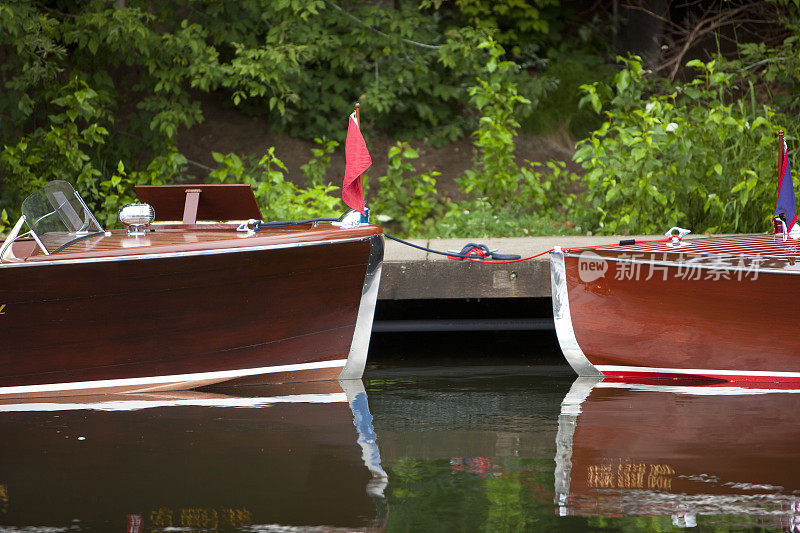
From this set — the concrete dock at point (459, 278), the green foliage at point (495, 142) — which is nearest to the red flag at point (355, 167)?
the concrete dock at point (459, 278)

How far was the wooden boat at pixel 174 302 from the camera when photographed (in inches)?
187

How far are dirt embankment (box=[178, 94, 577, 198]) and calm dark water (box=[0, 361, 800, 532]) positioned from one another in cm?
605

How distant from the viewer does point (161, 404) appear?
4.94 meters

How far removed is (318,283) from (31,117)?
19.8 feet

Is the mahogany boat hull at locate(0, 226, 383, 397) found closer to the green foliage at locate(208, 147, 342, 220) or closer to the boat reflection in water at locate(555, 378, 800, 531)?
the boat reflection in water at locate(555, 378, 800, 531)

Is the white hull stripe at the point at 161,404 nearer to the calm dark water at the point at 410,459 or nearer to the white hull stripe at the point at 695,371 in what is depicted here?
the calm dark water at the point at 410,459

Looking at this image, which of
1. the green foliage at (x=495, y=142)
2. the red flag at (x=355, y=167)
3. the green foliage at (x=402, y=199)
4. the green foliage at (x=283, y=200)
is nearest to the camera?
the red flag at (x=355, y=167)

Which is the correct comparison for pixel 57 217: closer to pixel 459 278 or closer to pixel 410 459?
pixel 459 278

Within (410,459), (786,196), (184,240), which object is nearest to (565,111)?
(786,196)

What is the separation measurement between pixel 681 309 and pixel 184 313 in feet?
8.21

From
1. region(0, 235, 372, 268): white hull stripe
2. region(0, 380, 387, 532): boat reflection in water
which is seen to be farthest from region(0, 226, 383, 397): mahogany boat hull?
region(0, 380, 387, 532): boat reflection in water

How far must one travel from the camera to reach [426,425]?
453cm

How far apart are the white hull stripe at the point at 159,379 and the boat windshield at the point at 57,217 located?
2.29 feet

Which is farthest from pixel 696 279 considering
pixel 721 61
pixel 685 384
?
pixel 721 61
